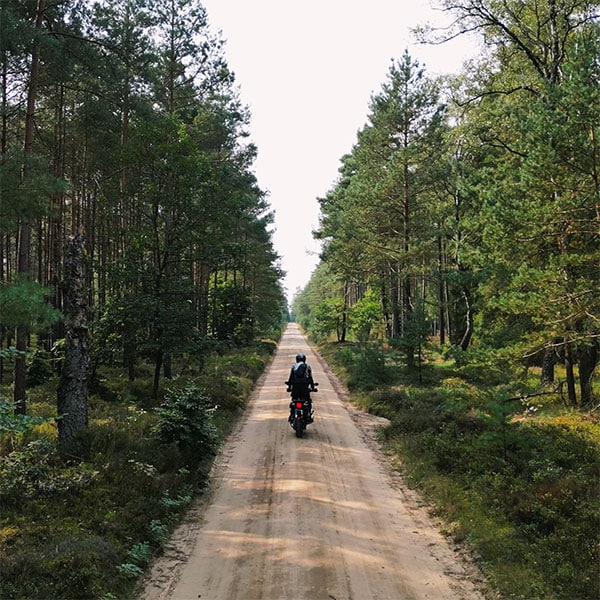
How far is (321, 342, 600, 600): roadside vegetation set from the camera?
5961 mm

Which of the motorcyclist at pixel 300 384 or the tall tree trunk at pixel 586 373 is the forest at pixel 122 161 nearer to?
the motorcyclist at pixel 300 384

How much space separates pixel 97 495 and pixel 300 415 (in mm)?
5911

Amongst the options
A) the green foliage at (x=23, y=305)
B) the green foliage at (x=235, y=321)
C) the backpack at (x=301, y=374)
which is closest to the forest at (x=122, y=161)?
the green foliage at (x=23, y=305)

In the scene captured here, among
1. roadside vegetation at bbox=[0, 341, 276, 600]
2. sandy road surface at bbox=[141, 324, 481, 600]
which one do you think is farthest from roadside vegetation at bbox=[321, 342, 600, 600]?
roadside vegetation at bbox=[0, 341, 276, 600]

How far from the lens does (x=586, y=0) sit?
13.4 meters

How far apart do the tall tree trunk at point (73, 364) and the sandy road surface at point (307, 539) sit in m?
3.00

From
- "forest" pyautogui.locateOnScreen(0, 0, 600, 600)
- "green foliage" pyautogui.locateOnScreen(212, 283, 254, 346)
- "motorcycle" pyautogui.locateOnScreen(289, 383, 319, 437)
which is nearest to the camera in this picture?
"forest" pyautogui.locateOnScreen(0, 0, 600, 600)

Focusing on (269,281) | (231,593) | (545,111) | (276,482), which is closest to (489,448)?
(276,482)

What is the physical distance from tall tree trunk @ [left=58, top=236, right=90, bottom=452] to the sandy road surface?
300 centimetres

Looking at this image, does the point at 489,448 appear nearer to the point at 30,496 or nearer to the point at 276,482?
the point at 276,482

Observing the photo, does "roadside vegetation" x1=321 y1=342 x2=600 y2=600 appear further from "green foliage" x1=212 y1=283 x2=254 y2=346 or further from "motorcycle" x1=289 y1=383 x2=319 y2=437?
"green foliage" x1=212 y1=283 x2=254 y2=346

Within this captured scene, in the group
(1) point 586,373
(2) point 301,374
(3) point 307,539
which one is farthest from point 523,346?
(3) point 307,539

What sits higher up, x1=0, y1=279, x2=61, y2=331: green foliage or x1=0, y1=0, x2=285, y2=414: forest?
x1=0, y1=0, x2=285, y2=414: forest

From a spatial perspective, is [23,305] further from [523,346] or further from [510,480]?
[523,346]
